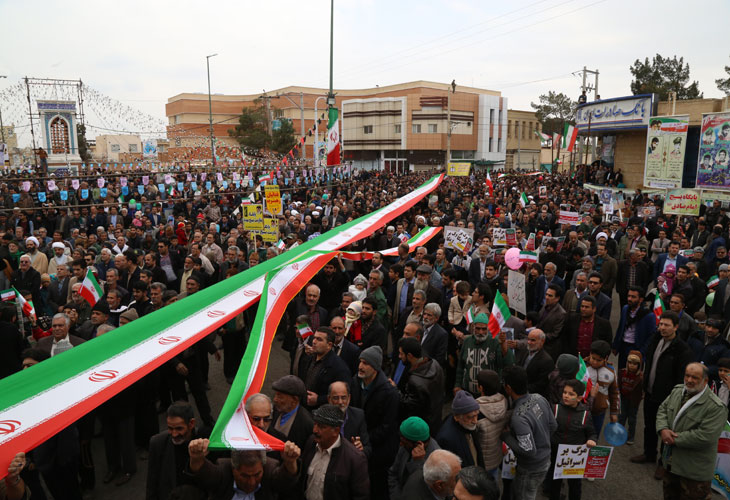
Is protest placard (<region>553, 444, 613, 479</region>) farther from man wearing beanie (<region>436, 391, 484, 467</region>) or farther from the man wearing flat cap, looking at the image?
the man wearing flat cap

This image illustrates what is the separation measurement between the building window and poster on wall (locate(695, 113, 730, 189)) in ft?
216

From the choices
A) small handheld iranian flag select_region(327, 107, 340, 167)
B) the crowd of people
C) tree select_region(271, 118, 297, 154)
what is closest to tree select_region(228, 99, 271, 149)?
tree select_region(271, 118, 297, 154)

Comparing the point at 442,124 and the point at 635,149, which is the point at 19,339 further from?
the point at 442,124

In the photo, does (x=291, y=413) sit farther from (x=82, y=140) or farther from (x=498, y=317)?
(x=82, y=140)

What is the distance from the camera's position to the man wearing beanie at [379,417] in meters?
4.01

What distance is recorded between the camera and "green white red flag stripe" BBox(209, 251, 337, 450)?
3.15m

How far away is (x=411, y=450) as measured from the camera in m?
3.36

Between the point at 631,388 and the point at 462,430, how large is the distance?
2.76 meters

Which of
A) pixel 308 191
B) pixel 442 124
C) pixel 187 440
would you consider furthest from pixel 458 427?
pixel 442 124

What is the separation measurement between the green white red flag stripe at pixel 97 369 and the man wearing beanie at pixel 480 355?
98.0 inches

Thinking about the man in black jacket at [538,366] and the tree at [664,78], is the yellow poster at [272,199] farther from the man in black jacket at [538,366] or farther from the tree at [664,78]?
the tree at [664,78]

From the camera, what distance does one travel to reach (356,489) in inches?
129

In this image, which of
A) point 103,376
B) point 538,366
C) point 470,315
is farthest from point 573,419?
point 103,376

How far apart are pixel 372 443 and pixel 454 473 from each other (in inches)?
47.5
